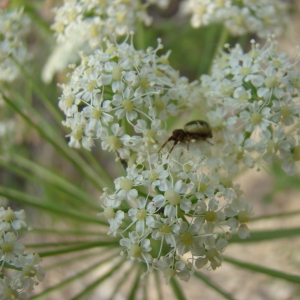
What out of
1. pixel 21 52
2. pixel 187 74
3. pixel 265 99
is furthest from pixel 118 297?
pixel 265 99

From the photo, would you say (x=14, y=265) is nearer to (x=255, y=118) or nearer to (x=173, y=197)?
(x=173, y=197)

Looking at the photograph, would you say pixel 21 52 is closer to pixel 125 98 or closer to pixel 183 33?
pixel 125 98

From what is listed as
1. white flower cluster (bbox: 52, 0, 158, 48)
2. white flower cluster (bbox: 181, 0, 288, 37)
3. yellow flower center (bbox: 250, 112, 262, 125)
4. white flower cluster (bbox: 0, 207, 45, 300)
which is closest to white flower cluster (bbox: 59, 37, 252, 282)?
yellow flower center (bbox: 250, 112, 262, 125)

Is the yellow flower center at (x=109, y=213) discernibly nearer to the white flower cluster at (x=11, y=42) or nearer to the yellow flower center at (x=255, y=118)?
the yellow flower center at (x=255, y=118)

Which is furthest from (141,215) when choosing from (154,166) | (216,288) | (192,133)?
(216,288)

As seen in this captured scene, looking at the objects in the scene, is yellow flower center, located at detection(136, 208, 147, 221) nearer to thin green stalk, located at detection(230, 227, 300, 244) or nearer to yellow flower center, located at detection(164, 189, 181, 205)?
yellow flower center, located at detection(164, 189, 181, 205)

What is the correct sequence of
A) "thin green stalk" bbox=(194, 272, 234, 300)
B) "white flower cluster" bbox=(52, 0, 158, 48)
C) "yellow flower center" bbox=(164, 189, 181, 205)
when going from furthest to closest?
"white flower cluster" bbox=(52, 0, 158, 48), "thin green stalk" bbox=(194, 272, 234, 300), "yellow flower center" bbox=(164, 189, 181, 205)
